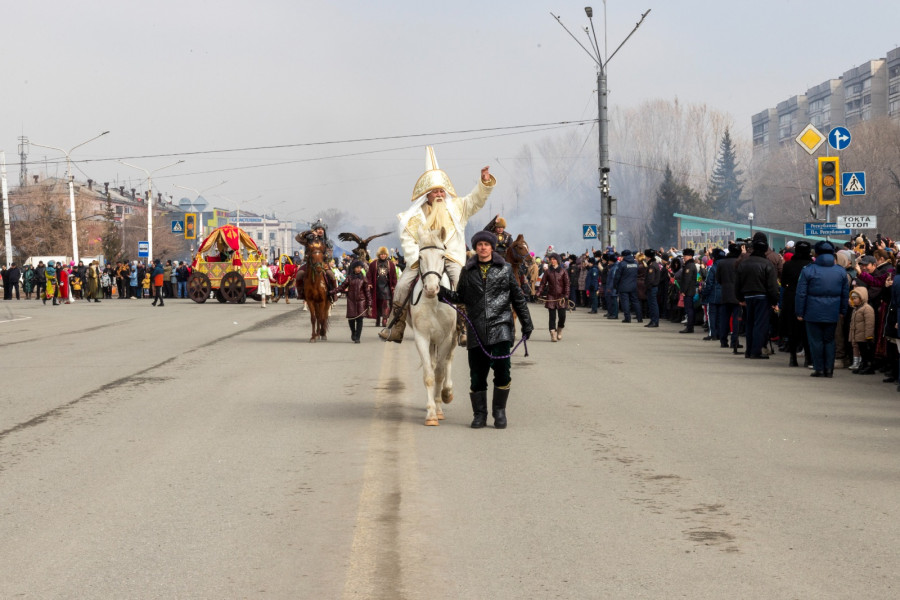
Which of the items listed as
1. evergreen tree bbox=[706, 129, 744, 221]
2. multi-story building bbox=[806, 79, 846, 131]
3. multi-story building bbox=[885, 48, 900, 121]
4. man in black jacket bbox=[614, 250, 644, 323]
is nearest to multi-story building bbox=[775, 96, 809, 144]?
multi-story building bbox=[806, 79, 846, 131]

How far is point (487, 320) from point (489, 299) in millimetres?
211

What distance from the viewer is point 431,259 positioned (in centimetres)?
1114

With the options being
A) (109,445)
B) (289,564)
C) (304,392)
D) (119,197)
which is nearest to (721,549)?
(289,564)

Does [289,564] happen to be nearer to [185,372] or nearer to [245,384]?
[245,384]

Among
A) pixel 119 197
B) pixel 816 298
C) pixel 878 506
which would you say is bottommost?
pixel 878 506

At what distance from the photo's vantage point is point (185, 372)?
16344mm

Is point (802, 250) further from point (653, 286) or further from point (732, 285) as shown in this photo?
point (653, 286)

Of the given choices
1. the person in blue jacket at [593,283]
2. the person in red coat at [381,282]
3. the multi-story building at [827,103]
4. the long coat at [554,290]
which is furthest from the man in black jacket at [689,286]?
the multi-story building at [827,103]

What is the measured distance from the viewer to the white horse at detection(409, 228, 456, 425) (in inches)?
438

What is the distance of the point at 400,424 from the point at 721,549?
200 inches

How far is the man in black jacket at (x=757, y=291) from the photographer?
18.2 meters

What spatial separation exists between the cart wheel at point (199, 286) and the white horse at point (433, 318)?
3597 cm

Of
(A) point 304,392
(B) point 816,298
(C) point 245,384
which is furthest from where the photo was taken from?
(B) point 816,298

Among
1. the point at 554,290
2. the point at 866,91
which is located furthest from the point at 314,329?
the point at 866,91
